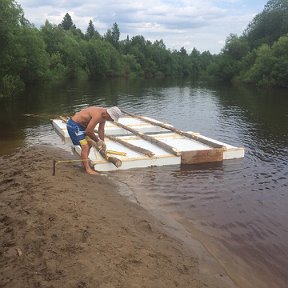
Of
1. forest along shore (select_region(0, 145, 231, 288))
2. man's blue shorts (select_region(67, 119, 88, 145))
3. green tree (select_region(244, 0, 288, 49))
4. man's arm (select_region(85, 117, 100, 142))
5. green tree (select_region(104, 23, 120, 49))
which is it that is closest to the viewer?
forest along shore (select_region(0, 145, 231, 288))

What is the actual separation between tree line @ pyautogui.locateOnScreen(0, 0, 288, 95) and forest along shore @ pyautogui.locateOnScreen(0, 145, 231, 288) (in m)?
27.1

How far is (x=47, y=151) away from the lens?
1205 cm

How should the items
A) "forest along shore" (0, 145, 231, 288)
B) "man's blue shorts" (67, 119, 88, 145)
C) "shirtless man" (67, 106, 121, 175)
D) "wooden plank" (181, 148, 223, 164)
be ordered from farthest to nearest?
1. "wooden plank" (181, 148, 223, 164)
2. "man's blue shorts" (67, 119, 88, 145)
3. "shirtless man" (67, 106, 121, 175)
4. "forest along shore" (0, 145, 231, 288)

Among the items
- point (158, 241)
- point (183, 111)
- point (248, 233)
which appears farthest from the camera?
point (183, 111)

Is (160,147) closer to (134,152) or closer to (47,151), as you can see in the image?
(134,152)

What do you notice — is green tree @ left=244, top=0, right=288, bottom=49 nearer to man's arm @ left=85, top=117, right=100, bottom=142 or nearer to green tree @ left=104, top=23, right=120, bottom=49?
green tree @ left=104, top=23, right=120, bottom=49

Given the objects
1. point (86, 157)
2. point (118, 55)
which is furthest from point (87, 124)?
point (118, 55)

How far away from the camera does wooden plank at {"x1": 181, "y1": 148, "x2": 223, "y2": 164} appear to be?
11.3 metres

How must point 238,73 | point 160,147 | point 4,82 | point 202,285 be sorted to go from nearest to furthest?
point 202,285, point 160,147, point 4,82, point 238,73

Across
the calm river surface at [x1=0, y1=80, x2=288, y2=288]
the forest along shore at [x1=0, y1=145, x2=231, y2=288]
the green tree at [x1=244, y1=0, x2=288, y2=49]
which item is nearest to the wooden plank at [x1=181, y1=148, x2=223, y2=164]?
the calm river surface at [x1=0, y1=80, x2=288, y2=288]

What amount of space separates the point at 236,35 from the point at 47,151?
85.8 metres

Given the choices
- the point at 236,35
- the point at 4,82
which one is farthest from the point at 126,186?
the point at 236,35

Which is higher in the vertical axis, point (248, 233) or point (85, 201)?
point (85, 201)

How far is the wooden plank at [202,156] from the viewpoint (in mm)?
11305
